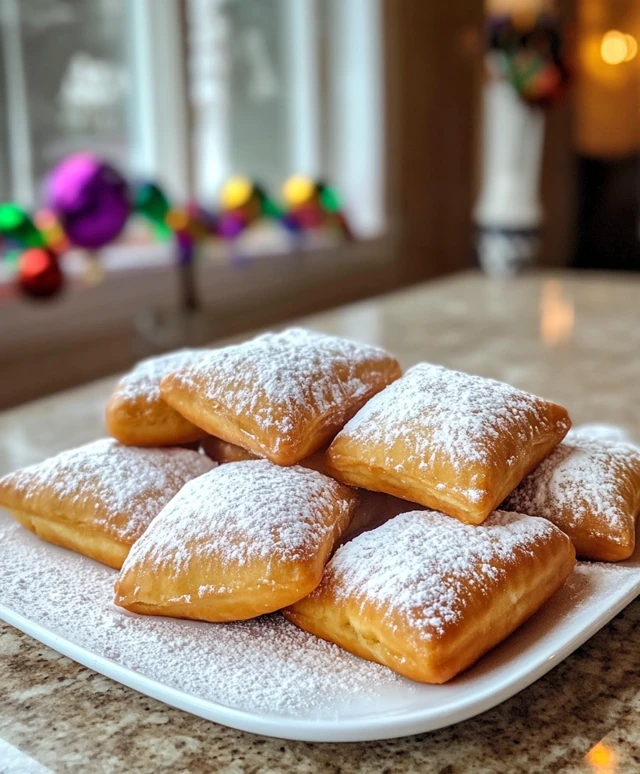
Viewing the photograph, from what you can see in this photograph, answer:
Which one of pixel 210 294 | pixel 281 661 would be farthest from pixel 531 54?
pixel 281 661

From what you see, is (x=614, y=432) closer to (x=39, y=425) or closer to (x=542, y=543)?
(x=542, y=543)

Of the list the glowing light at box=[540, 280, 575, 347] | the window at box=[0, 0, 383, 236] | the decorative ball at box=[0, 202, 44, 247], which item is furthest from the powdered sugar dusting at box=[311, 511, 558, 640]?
the window at box=[0, 0, 383, 236]

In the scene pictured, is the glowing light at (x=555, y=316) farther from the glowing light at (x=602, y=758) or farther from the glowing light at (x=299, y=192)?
the glowing light at (x=602, y=758)

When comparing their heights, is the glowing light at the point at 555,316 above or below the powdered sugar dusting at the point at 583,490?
below

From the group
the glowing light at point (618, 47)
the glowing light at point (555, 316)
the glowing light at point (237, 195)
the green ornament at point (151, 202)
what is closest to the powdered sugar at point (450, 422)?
the glowing light at point (555, 316)

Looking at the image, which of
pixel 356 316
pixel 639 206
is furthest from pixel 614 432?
pixel 639 206

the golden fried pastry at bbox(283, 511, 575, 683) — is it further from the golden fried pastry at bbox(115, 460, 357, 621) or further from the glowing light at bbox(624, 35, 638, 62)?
the glowing light at bbox(624, 35, 638, 62)
